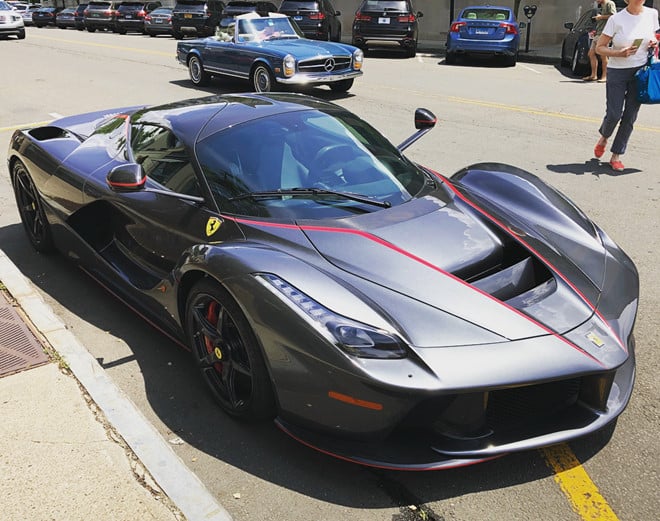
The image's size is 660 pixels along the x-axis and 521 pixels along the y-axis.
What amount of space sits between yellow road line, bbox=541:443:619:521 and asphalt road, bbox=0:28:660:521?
0.01 m

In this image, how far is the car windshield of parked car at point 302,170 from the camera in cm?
319

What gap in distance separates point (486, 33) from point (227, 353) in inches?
580

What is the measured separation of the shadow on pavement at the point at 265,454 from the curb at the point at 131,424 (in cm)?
14

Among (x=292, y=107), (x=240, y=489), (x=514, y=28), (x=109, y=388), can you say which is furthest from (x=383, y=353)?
(x=514, y=28)

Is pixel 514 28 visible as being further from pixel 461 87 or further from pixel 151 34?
pixel 151 34

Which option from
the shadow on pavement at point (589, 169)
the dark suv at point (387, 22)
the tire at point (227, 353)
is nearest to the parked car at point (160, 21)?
the dark suv at point (387, 22)

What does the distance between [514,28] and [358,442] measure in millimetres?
15396

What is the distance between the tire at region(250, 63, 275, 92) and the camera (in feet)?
36.4

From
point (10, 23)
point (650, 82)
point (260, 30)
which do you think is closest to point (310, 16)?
point (260, 30)

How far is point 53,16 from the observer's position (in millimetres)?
39188

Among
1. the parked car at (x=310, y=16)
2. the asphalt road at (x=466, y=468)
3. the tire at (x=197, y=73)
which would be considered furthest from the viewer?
the parked car at (x=310, y=16)

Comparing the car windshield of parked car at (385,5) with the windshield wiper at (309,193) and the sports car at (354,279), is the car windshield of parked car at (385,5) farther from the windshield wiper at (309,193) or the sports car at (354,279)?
the windshield wiper at (309,193)

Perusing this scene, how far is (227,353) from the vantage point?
2912 millimetres

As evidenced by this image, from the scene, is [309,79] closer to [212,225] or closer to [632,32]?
[632,32]
